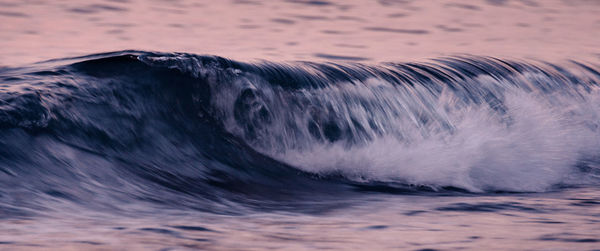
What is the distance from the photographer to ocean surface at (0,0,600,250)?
3873mm

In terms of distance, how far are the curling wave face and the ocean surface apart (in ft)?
0.05

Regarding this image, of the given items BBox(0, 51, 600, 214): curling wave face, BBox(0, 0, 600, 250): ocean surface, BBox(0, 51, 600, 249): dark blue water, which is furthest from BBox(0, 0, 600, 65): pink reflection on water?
BBox(0, 51, 600, 214): curling wave face

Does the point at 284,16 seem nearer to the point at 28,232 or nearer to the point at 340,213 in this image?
the point at 340,213

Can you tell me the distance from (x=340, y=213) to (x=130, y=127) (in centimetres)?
184

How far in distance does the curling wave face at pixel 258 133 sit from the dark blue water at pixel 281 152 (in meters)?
0.01

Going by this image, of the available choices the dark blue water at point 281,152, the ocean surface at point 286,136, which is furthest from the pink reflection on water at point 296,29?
the dark blue water at point 281,152

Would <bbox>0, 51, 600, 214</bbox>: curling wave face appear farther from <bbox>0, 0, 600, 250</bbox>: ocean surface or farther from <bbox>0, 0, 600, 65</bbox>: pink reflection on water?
<bbox>0, 0, 600, 65</bbox>: pink reflection on water

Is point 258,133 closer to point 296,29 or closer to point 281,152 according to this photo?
point 281,152

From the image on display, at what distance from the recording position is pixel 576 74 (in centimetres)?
897

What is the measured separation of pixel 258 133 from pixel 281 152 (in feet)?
0.75

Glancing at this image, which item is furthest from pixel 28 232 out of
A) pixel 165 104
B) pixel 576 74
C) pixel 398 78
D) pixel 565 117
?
pixel 576 74

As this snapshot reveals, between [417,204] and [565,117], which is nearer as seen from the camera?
[417,204]

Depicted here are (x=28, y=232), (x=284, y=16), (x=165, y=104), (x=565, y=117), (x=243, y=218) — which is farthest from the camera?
(x=284, y=16)

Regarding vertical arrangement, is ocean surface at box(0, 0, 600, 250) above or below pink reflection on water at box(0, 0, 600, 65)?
below
